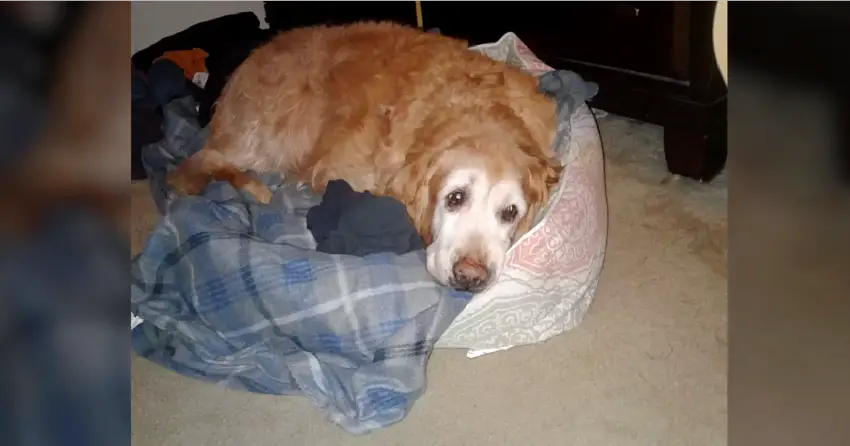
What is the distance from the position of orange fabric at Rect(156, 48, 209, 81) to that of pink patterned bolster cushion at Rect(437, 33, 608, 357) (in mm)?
1226

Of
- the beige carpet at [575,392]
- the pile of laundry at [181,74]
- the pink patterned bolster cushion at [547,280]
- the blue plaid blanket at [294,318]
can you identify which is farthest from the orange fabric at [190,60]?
the pink patterned bolster cushion at [547,280]

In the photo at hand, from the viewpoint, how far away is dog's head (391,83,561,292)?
155 cm

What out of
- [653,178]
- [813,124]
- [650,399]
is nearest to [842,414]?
[813,124]

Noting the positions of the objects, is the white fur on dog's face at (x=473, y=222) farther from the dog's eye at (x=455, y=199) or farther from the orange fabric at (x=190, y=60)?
the orange fabric at (x=190, y=60)

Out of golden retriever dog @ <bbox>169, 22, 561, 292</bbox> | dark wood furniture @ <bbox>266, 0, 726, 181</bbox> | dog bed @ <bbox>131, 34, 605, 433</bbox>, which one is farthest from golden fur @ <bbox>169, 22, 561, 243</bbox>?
dark wood furniture @ <bbox>266, 0, 726, 181</bbox>

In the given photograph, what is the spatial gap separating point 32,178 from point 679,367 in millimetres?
1333

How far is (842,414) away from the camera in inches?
28.5

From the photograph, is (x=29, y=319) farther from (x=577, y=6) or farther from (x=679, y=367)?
(x=577, y=6)

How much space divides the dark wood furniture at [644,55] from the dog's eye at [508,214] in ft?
2.14

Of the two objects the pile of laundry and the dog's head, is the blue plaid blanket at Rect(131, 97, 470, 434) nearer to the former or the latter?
the dog's head

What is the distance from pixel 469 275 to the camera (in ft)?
4.98

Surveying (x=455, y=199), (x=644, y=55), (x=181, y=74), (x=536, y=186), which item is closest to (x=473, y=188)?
(x=455, y=199)

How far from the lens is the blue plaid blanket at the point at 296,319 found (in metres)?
1.50

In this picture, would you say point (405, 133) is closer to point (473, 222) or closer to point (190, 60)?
point (473, 222)
